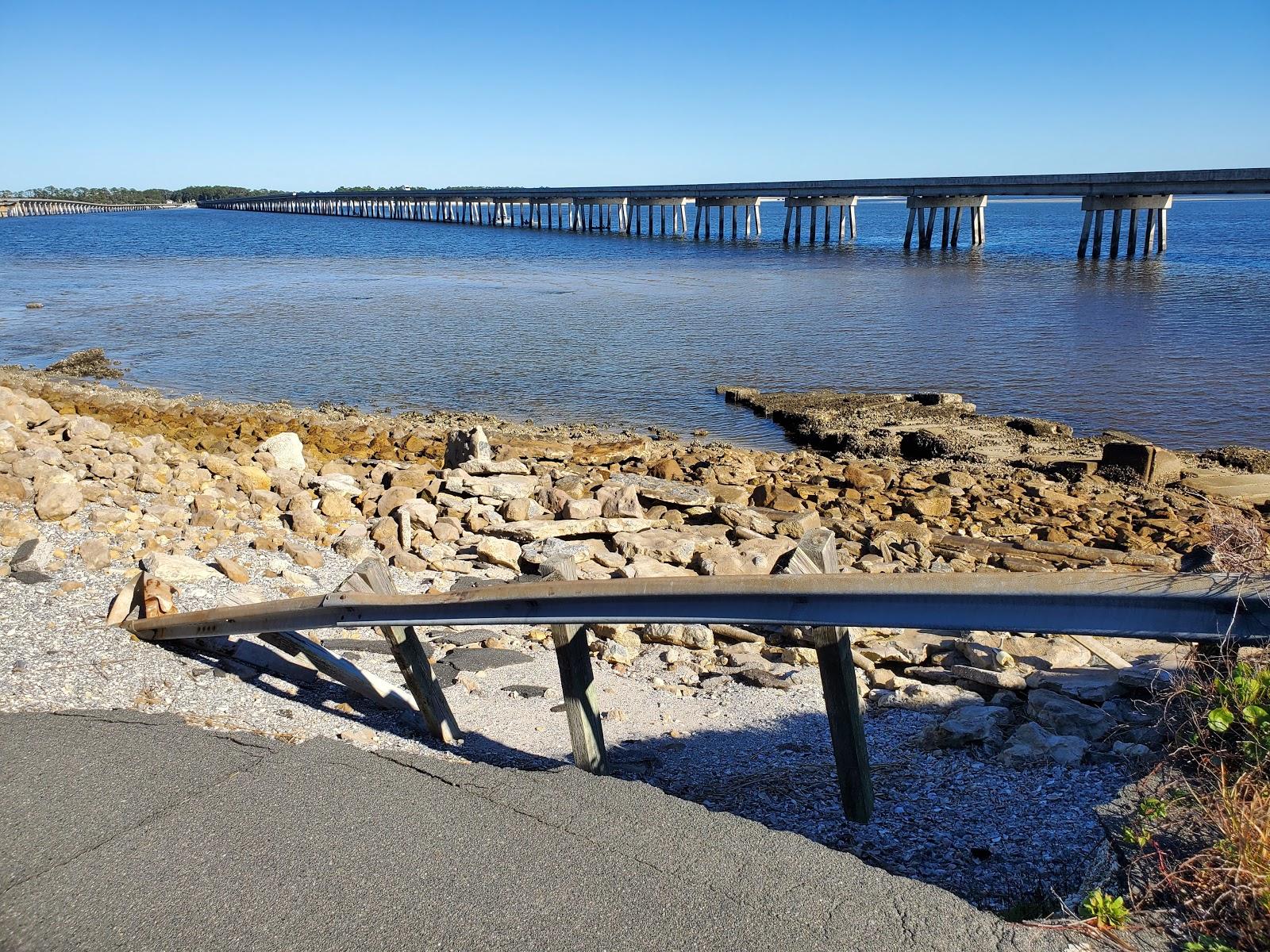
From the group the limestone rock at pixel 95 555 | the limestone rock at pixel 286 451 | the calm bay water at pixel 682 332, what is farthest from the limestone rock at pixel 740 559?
the calm bay water at pixel 682 332

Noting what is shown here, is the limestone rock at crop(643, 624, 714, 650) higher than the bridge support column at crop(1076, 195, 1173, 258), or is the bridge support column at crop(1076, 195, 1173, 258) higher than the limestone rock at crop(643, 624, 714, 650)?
the bridge support column at crop(1076, 195, 1173, 258)

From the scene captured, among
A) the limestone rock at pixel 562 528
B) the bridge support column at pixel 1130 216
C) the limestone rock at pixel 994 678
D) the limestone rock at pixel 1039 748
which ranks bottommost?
the limestone rock at pixel 562 528

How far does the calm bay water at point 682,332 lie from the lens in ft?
69.5

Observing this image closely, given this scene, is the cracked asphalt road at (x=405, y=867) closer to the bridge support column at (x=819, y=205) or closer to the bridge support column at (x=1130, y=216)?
the bridge support column at (x=1130, y=216)

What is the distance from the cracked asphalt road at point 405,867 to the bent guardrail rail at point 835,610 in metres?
0.49

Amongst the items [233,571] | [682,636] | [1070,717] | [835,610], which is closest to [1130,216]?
[682,636]

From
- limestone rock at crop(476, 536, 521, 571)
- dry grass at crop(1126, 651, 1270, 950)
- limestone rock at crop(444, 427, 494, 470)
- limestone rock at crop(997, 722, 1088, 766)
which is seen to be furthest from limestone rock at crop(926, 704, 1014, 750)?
limestone rock at crop(444, 427, 494, 470)

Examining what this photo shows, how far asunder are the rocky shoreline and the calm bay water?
18.7ft

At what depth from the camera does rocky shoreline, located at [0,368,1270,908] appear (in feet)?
13.0

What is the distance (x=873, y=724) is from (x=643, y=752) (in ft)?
3.77

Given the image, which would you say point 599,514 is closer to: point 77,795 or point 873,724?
point 873,724

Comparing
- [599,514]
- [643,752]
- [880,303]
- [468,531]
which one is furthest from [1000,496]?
[880,303]

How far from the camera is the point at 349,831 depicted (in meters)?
3.27

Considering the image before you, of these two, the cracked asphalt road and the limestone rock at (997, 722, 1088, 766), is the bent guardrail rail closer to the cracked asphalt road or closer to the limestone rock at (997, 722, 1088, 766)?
the cracked asphalt road
